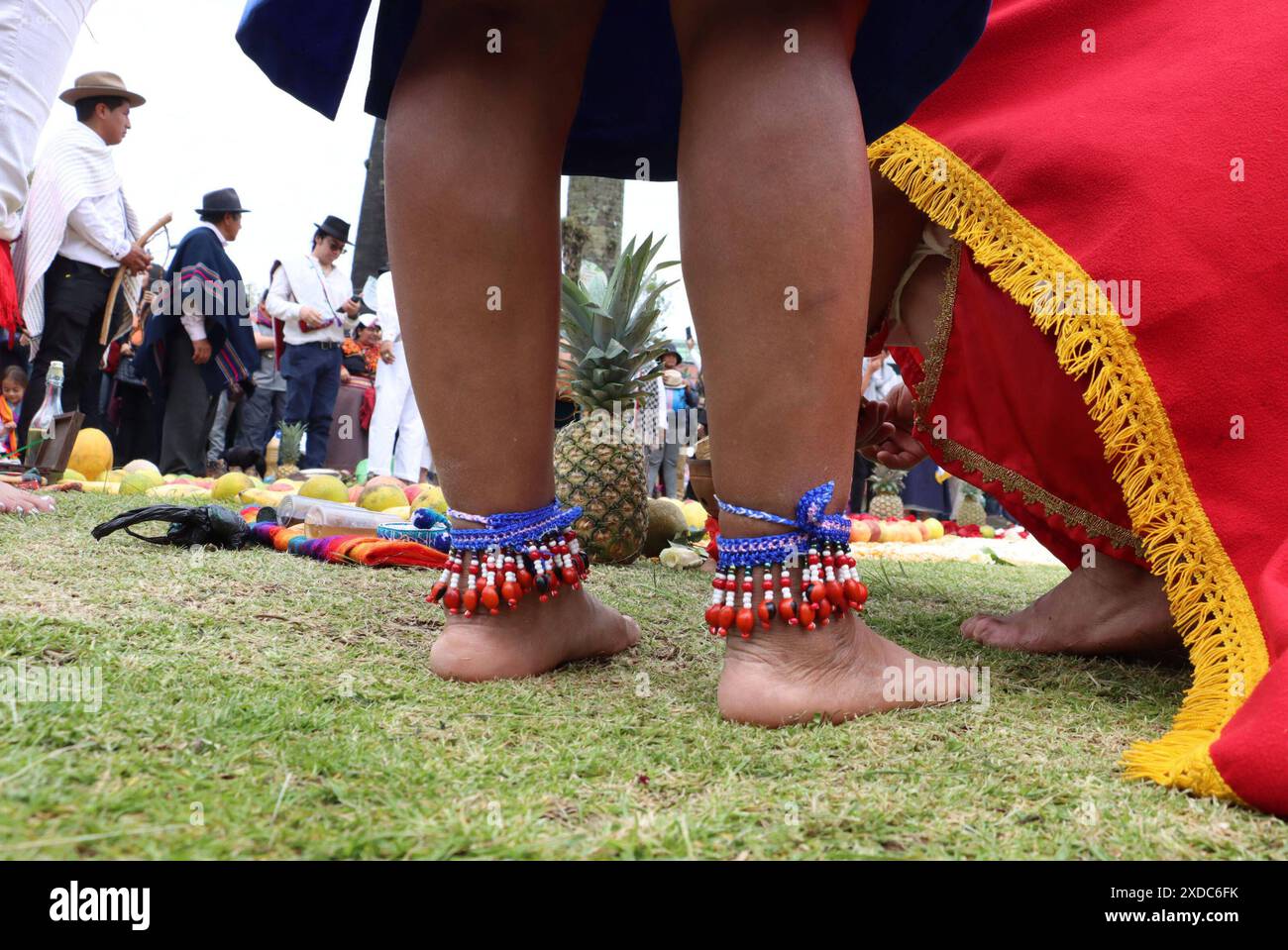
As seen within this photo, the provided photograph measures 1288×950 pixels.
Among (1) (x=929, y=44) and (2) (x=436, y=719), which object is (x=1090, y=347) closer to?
(1) (x=929, y=44)

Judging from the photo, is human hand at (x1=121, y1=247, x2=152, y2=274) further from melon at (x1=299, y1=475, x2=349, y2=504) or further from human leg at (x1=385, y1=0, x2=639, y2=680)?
human leg at (x1=385, y1=0, x2=639, y2=680)

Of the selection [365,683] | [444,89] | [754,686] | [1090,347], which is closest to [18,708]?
[365,683]

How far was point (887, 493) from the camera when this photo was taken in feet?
28.5

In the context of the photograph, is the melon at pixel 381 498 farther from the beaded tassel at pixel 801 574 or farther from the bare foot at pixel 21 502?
the beaded tassel at pixel 801 574

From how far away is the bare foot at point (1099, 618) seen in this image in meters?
1.60

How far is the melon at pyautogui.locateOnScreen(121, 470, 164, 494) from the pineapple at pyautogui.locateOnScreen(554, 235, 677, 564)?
106 inches

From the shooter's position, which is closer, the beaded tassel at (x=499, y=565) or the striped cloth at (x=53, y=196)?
the beaded tassel at (x=499, y=565)

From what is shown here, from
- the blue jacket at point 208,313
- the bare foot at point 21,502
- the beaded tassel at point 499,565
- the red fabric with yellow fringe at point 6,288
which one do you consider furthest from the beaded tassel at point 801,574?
the blue jacket at point 208,313

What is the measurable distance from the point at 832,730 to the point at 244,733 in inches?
25.1

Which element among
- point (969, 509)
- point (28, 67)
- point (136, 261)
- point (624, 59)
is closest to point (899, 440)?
point (624, 59)

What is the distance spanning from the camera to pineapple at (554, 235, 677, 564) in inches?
123

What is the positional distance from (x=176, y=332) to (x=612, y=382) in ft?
14.0

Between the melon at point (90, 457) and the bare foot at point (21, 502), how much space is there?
304 cm
